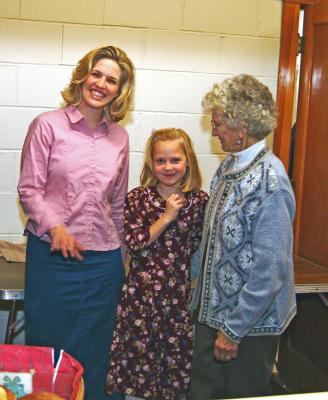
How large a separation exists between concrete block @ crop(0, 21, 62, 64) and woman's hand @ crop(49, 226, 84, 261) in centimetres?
110

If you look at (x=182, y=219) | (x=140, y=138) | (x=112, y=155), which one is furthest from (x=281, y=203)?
(x=140, y=138)

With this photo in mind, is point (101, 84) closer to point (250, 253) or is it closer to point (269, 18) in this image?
point (250, 253)

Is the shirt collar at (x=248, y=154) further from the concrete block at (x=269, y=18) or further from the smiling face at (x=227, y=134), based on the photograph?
the concrete block at (x=269, y=18)

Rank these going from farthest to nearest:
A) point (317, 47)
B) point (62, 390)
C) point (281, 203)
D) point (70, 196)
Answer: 1. point (317, 47)
2. point (70, 196)
3. point (281, 203)
4. point (62, 390)

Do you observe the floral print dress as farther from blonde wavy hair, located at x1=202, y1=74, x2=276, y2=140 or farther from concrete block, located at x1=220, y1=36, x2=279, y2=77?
concrete block, located at x1=220, y1=36, x2=279, y2=77

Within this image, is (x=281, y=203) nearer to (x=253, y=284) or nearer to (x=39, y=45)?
(x=253, y=284)

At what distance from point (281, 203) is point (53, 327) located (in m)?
0.92

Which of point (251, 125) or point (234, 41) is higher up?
point (234, 41)

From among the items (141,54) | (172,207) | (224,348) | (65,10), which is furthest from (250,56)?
(224,348)

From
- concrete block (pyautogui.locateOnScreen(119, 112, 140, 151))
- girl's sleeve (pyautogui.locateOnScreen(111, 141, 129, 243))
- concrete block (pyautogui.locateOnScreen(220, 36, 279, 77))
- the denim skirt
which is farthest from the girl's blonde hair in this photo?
concrete block (pyautogui.locateOnScreen(220, 36, 279, 77))

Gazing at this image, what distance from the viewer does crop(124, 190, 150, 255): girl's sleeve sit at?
6.34 ft

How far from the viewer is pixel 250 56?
9.45 feet

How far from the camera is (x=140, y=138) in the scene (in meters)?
2.79

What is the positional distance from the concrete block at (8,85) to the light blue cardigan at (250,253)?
1.24m
